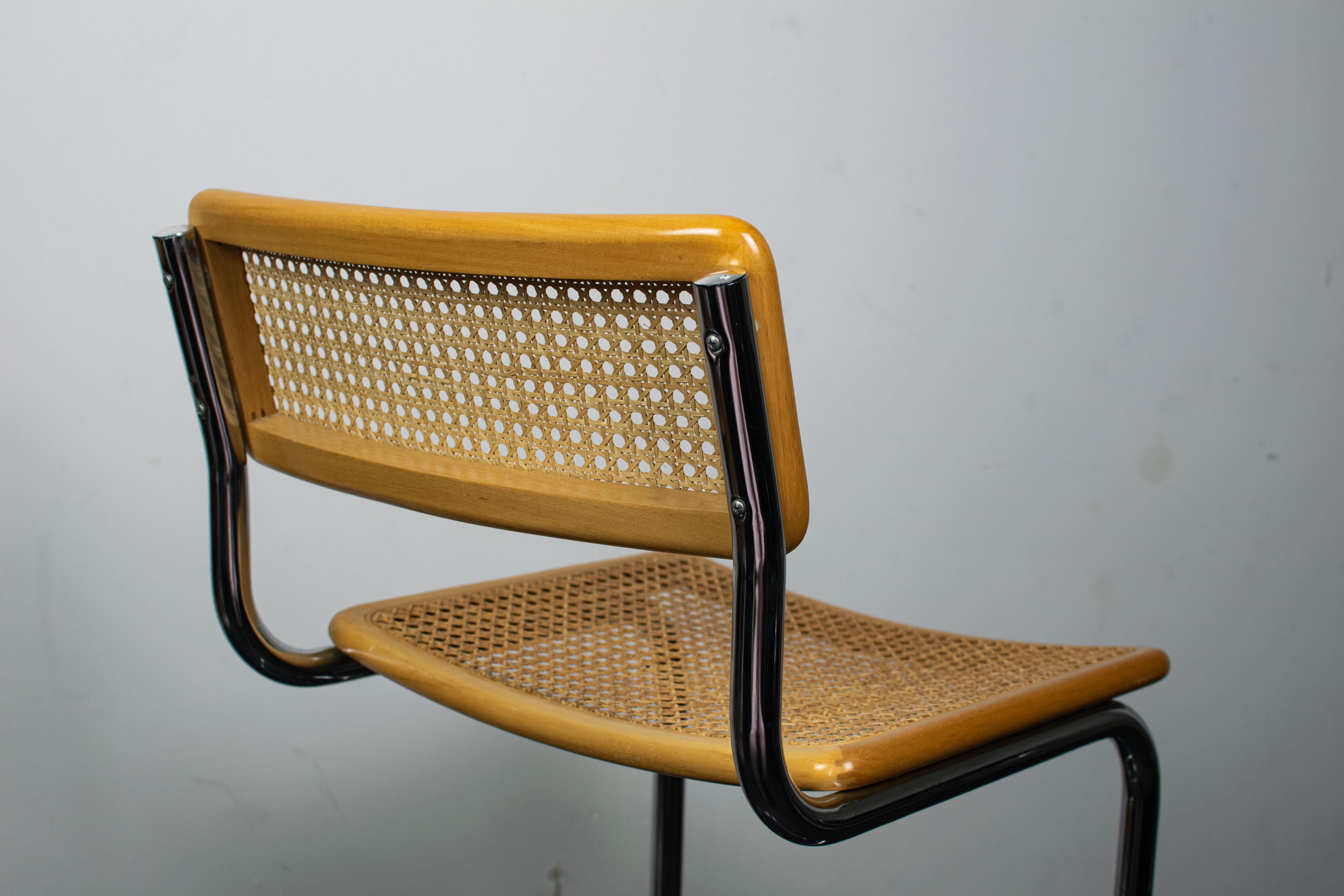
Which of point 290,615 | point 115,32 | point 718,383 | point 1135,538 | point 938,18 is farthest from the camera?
point 1135,538

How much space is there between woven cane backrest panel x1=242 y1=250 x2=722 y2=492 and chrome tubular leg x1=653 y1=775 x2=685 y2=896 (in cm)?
45

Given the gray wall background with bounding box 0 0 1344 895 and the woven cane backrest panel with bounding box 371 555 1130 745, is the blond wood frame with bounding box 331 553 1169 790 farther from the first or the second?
the gray wall background with bounding box 0 0 1344 895

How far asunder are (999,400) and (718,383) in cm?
103

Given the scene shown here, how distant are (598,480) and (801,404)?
86 centimetres

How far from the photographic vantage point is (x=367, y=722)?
1.26 meters

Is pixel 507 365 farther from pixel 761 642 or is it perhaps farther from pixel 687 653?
pixel 687 653

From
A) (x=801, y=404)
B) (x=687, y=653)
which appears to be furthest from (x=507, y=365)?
(x=801, y=404)

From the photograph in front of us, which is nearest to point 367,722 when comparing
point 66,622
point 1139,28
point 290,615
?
point 290,615

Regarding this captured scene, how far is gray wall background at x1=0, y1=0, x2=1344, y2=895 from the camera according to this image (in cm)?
108

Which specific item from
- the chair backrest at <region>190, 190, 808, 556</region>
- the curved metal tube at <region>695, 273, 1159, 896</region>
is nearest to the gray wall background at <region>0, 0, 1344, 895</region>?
the chair backrest at <region>190, 190, 808, 556</region>

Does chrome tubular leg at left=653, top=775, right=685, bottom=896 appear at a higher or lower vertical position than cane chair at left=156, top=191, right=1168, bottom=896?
lower

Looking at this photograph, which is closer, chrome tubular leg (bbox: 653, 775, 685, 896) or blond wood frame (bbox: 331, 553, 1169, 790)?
blond wood frame (bbox: 331, 553, 1169, 790)


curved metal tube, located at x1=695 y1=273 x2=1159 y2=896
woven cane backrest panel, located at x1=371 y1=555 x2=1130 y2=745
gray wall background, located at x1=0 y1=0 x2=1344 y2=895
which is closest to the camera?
curved metal tube, located at x1=695 y1=273 x2=1159 y2=896

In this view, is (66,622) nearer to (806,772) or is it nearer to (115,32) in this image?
(115,32)
